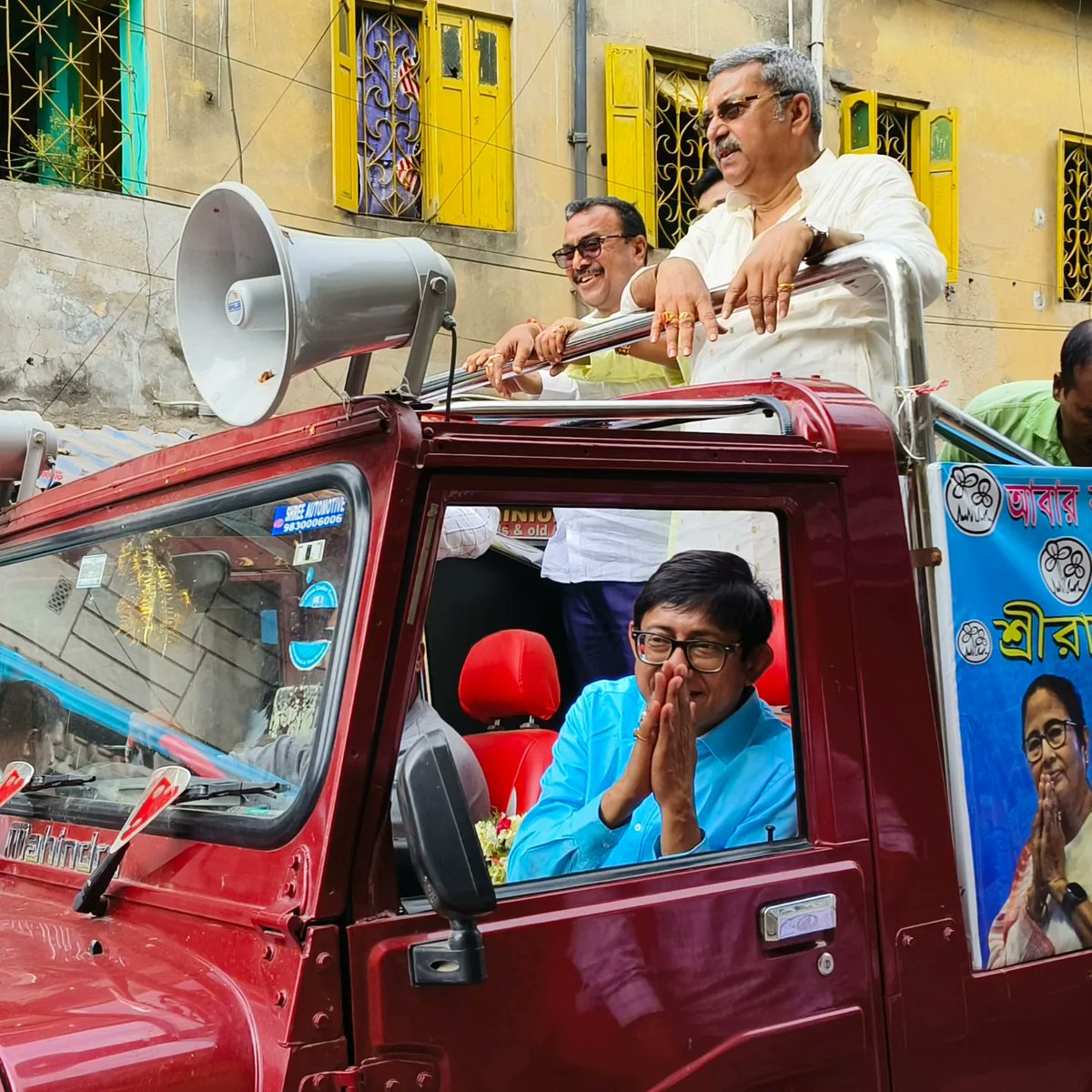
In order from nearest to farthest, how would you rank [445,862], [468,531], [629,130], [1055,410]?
[445,862], [468,531], [1055,410], [629,130]

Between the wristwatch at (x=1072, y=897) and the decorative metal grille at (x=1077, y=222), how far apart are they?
1254 cm

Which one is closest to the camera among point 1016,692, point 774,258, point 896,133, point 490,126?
point 1016,692

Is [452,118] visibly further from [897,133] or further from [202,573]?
[202,573]

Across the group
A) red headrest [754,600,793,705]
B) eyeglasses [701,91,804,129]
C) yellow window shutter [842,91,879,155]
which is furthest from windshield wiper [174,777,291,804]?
yellow window shutter [842,91,879,155]

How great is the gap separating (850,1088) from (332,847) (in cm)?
87

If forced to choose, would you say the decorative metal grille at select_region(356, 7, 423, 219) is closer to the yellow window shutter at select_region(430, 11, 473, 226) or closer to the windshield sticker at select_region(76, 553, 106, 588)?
the yellow window shutter at select_region(430, 11, 473, 226)

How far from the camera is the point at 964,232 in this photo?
13.0 meters

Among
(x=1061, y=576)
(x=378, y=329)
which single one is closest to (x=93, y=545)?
(x=378, y=329)

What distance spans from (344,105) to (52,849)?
8.55m

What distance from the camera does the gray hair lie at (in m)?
3.10

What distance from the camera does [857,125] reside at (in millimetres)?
12391

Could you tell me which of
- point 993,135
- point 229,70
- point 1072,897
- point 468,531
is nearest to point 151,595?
point 468,531

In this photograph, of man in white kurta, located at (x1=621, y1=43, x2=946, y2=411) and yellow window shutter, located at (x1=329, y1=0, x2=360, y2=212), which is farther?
yellow window shutter, located at (x1=329, y1=0, x2=360, y2=212)

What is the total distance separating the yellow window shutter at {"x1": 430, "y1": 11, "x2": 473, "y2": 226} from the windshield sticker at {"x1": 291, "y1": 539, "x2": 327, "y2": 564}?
883 centimetres
